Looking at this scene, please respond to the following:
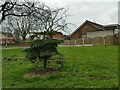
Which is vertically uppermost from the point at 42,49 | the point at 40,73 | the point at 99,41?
the point at 42,49

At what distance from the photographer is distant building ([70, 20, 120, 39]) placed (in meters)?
51.4

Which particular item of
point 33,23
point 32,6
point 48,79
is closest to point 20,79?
point 48,79

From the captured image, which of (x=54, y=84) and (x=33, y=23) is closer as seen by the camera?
(x=54, y=84)

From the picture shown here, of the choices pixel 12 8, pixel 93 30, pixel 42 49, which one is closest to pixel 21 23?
pixel 93 30

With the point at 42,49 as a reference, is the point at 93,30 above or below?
above

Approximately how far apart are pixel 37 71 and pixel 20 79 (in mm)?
1190

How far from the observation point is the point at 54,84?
7980 millimetres

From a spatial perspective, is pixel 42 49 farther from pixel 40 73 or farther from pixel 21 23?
pixel 21 23

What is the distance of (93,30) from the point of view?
179 ft

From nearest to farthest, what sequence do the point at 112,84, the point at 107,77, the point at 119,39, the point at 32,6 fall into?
the point at 112,84 → the point at 107,77 → the point at 32,6 → the point at 119,39

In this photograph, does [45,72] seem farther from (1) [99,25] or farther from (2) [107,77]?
(1) [99,25]

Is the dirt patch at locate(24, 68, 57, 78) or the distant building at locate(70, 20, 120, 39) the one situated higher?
the distant building at locate(70, 20, 120, 39)

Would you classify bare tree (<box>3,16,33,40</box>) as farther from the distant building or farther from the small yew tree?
the distant building

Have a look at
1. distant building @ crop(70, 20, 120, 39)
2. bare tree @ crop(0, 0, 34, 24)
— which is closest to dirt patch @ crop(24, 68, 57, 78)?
bare tree @ crop(0, 0, 34, 24)
